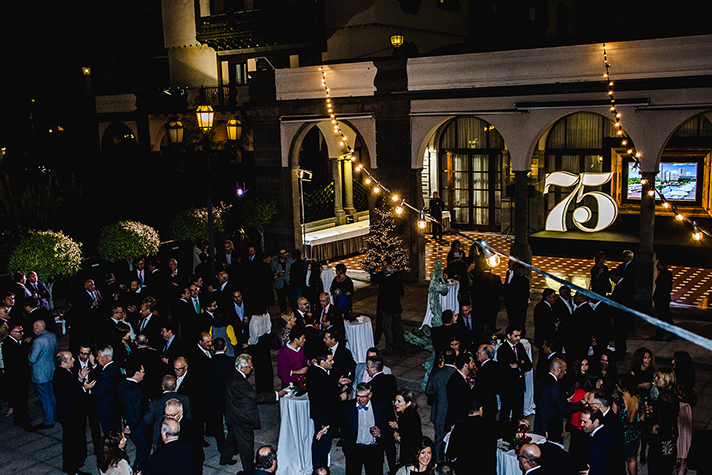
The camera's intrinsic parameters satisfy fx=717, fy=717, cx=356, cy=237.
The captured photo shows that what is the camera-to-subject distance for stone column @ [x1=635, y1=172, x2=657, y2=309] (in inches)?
581

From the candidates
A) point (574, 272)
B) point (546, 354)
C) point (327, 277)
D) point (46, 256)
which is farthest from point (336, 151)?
point (546, 354)

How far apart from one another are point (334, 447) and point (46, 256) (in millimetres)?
7454

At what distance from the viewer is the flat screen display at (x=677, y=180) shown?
20062mm

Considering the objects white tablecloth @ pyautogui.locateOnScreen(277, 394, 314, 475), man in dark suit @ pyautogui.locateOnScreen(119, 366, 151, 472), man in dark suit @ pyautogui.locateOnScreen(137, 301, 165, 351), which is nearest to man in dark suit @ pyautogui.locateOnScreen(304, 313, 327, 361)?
white tablecloth @ pyautogui.locateOnScreen(277, 394, 314, 475)

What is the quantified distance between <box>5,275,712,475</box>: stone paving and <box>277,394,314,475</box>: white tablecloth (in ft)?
1.39

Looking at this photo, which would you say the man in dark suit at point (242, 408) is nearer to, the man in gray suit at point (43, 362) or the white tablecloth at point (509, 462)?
the white tablecloth at point (509, 462)

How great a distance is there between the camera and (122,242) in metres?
15.3

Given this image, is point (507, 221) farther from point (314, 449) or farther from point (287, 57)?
point (314, 449)

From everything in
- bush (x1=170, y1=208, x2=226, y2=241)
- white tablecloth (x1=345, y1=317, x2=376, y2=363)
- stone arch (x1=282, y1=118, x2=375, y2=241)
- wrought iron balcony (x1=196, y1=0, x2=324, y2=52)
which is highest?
wrought iron balcony (x1=196, y1=0, x2=324, y2=52)

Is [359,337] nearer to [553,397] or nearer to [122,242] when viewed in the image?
[553,397]

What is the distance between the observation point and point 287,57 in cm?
2688

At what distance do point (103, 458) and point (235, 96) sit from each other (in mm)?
22485

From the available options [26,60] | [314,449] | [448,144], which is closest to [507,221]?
[448,144]

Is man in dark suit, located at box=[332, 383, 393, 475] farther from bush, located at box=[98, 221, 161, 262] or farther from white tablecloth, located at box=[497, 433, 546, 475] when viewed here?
bush, located at box=[98, 221, 161, 262]
